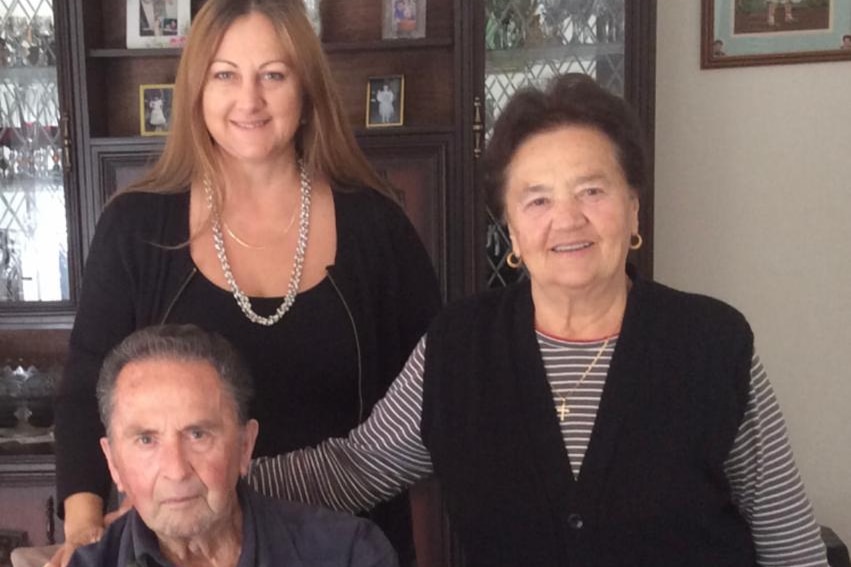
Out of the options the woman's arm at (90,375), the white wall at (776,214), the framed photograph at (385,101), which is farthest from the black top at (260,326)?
the white wall at (776,214)

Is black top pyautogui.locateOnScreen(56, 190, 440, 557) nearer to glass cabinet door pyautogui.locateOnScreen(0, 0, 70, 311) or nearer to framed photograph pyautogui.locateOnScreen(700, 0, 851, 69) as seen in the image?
glass cabinet door pyautogui.locateOnScreen(0, 0, 70, 311)

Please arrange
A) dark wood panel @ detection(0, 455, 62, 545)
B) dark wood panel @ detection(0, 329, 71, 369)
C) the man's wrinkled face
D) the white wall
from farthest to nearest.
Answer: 1. dark wood panel @ detection(0, 329, 71, 369)
2. the white wall
3. dark wood panel @ detection(0, 455, 62, 545)
4. the man's wrinkled face

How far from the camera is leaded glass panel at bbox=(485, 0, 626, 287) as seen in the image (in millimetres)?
2568

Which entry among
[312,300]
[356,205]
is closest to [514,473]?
[312,300]

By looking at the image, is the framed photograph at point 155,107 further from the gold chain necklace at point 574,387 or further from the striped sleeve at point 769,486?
the striped sleeve at point 769,486

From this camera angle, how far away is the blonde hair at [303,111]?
1.55 metres

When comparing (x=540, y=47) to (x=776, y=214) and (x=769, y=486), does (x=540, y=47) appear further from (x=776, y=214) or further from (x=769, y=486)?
(x=769, y=486)

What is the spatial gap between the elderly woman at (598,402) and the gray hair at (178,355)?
1.03 feet

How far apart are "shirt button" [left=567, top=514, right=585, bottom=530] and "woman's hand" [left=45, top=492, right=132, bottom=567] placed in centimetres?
63

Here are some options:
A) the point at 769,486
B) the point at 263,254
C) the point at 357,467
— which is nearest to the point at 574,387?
the point at 769,486

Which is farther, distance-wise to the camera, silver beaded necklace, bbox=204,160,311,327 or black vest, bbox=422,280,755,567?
silver beaded necklace, bbox=204,160,311,327

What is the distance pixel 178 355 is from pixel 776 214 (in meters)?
2.20

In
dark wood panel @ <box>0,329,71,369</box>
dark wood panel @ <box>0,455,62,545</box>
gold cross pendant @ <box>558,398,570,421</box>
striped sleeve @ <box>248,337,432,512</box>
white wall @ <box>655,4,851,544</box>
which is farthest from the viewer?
dark wood panel @ <box>0,329,71,369</box>

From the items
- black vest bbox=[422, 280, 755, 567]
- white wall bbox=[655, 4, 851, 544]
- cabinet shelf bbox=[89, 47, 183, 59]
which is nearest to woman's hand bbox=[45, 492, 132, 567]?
black vest bbox=[422, 280, 755, 567]
